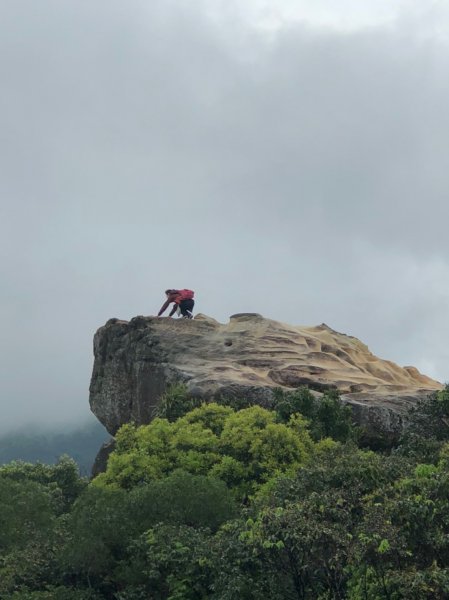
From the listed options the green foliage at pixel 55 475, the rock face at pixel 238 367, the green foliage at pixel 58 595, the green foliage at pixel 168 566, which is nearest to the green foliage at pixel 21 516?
the green foliage at pixel 58 595

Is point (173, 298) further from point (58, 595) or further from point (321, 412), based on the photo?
point (58, 595)

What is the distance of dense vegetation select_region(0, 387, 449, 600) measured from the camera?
15680 mm

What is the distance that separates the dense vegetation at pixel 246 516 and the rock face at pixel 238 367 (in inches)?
79.3

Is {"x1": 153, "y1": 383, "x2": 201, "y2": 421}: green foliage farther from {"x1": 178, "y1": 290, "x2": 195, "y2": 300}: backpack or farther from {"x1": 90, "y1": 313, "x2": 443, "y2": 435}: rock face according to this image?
{"x1": 178, "y1": 290, "x2": 195, "y2": 300}: backpack

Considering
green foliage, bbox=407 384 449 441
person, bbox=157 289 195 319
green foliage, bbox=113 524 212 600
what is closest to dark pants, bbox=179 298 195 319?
person, bbox=157 289 195 319

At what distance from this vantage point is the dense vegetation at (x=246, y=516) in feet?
51.4

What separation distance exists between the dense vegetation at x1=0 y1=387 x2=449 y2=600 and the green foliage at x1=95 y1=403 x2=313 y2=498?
0.04 metres

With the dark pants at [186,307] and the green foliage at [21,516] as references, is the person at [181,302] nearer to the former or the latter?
Result: the dark pants at [186,307]

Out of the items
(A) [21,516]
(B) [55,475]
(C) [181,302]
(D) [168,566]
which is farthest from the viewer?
(C) [181,302]

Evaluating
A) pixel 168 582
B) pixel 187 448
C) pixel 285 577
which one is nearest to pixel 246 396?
pixel 187 448

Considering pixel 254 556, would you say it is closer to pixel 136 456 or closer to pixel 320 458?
pixel 320 458

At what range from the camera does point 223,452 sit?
28297 mm

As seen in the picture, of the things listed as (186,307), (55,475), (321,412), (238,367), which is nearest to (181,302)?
(186,307)

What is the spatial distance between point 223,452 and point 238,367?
9648 millimetres
